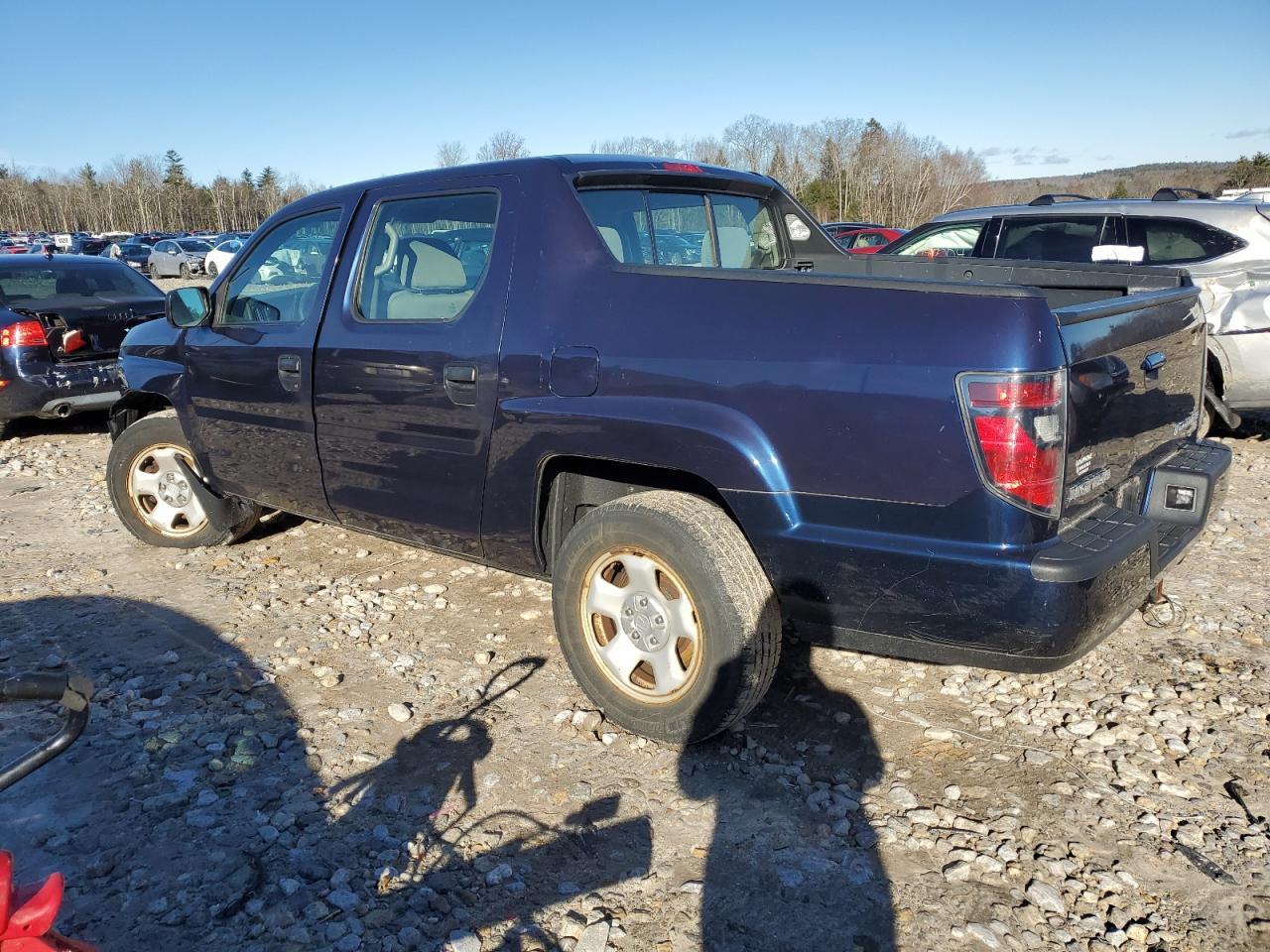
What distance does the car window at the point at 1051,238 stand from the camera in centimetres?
702

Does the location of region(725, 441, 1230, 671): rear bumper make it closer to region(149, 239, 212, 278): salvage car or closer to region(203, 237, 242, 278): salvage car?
region(203, 237, 242, 278): salvage car

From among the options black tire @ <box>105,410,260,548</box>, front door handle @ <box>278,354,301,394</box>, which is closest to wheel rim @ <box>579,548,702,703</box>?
front door handle @ <box>278,354,301,394</box>

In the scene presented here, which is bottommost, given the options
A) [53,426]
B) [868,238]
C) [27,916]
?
[53,426]

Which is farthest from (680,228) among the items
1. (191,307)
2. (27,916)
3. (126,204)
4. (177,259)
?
(126,204)

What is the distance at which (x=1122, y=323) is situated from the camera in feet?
9.32

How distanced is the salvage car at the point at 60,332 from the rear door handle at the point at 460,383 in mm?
5874

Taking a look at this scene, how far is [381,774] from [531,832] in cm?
61

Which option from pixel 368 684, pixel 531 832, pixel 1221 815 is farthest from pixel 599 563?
pixel 1221 815

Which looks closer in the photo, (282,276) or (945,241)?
(282,276)

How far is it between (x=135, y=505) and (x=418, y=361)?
2.70m

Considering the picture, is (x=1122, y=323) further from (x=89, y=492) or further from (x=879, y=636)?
(x=89, y=492)

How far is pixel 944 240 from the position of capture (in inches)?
333

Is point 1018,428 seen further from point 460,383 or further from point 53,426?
point 53,426

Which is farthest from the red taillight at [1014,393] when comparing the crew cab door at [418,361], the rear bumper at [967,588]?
the crew cab door at [418,361]
